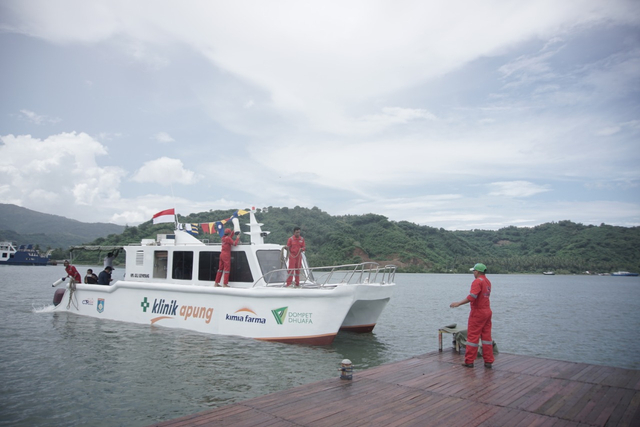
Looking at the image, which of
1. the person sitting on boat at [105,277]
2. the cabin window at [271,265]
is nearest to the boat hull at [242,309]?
the cabin window at [271,265]

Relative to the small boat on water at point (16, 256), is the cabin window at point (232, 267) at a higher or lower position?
higher

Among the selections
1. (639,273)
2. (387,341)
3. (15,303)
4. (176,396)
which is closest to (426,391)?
(176,396)

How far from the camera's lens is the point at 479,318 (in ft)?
22.4

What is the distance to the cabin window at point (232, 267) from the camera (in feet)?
38.3

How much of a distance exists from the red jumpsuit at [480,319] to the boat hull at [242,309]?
355 cm

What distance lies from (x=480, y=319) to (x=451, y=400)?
1939 mm

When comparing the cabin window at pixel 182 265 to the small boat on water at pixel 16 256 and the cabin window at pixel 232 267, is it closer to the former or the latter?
the cabin window at pixel 232 267

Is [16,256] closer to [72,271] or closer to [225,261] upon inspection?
[72,271]

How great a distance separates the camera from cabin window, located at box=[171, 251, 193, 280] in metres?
12.7

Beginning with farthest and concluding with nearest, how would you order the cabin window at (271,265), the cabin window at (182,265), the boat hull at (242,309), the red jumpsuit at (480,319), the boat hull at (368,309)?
the cabin window at (182,265), the cabin window at (271,265), the boat hull at (368,309), the boat hull at (242,309), the red jumpsuit at (480,319)

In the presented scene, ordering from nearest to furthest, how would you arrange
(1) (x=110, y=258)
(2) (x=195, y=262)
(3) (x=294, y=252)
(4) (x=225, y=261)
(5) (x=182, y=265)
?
(3) (x=294, y=252)
(4) (x=225, y=261)
(2) (x=195, y=262)
(5) (x=182, y=265)
(1) (x=110, y=258)

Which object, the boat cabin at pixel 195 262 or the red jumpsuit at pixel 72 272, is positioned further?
the red jumpsuit at pixel 72 272

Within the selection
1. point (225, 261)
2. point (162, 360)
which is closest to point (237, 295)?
point (225, 261)

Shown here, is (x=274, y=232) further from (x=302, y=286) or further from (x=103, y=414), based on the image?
(x=103, y=414)
